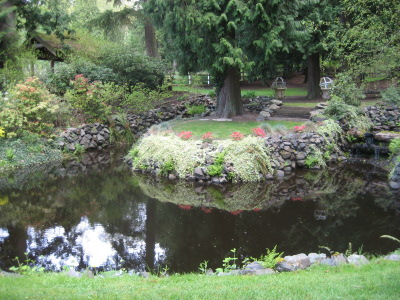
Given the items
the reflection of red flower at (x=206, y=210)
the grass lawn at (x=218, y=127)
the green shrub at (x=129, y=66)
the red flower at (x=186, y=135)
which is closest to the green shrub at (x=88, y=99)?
the green shrub at (x=129, y=66)

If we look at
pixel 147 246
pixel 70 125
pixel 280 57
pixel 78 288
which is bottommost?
pixel 147 246

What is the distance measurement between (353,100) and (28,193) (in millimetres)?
12763

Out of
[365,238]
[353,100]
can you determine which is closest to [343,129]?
[353,100]

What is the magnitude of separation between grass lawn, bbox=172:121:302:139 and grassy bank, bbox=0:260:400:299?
29.5 feet

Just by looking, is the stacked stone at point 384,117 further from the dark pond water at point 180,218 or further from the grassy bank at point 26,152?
the grassy bank at point 26,152

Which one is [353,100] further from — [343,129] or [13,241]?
[13,241]

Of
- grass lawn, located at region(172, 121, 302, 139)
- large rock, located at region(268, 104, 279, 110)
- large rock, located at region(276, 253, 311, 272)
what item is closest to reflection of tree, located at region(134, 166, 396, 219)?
grass lawn, located at region(172, 121, 302, 139)

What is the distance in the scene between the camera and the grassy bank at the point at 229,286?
454cm

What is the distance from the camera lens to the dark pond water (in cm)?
776

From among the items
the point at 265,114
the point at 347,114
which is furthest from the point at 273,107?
the point at 347,114

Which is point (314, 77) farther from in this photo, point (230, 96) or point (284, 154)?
point (284, 154)

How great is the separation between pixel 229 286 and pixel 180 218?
15.8ft

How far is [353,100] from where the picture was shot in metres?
16.8

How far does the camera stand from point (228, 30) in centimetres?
1577
